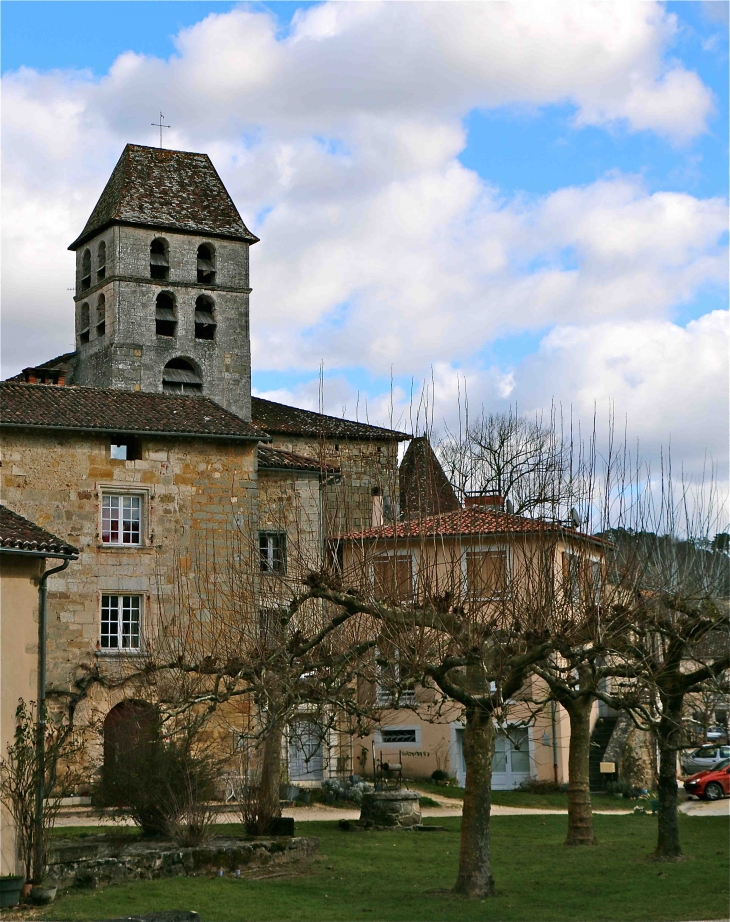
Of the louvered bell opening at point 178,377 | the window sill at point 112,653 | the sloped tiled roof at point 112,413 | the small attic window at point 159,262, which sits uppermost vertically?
the small attic window at point 159,262

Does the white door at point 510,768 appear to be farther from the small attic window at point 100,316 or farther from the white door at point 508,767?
the small attic window at point 100,316

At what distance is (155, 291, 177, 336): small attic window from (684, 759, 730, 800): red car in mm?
21093

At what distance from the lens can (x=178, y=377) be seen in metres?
39.8

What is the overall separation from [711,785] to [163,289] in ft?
73.8

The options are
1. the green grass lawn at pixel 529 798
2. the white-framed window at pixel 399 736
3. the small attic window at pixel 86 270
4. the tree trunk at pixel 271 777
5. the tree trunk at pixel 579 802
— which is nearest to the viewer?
the tree trunk at pixel 271 777

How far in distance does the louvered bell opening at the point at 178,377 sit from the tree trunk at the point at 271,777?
20.0 metres

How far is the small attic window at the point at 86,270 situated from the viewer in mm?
42281

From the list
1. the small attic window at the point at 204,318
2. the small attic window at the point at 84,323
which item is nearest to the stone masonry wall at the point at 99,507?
the small attic window at the point at 204,318

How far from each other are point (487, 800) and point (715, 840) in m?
8.00

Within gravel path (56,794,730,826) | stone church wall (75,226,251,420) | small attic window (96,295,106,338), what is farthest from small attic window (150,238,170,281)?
gravel path (56,794,730,826)

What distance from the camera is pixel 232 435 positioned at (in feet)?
90.8

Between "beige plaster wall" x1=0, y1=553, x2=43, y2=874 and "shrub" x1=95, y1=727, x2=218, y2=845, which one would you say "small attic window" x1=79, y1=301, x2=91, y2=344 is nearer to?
"shrub" x1=95, y1=727, x2=218, y2=845

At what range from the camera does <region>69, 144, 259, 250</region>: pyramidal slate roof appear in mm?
40719

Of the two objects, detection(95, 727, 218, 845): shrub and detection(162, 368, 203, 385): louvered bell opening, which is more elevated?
detection(162, 368, 203, 385): louvered bell opening
